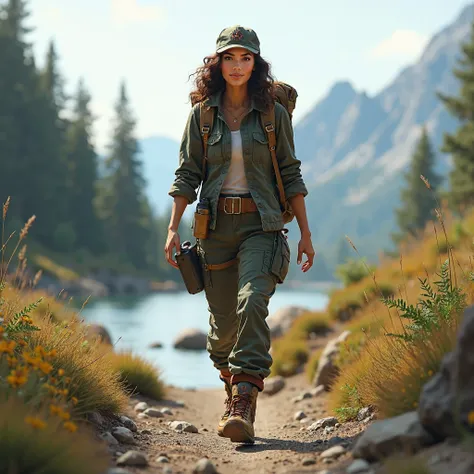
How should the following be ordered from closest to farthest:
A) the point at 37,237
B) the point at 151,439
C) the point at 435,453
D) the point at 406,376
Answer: the point at 435,453 < the point at 406,376 < the point at 151,439 < the point at 37,237

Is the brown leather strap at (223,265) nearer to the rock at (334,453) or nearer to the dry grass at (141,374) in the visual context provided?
the rock at (334,453)

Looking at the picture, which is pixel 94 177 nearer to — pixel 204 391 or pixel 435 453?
pixel 204 391

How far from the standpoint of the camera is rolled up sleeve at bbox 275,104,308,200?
205 inches

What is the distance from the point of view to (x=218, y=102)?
→ 17.3ft

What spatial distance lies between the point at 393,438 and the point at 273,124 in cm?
250

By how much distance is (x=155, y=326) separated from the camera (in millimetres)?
24953

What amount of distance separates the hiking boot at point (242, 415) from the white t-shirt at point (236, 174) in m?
1.27

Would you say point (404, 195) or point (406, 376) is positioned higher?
point (404, 195)

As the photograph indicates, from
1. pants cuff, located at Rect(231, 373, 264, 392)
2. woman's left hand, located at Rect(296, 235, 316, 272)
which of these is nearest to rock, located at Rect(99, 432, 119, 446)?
pants cuff, located at Rect(231, 373, 264, 392)

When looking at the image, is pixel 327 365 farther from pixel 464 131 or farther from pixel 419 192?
pixel 419 192

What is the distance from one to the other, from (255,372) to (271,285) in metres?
0.60

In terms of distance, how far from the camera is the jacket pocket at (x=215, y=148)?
5.13 meters

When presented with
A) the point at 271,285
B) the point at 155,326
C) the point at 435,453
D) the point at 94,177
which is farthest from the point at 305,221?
the point at 94,177

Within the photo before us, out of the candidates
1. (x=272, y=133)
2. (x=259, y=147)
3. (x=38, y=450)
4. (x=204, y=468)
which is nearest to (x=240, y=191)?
(x=259, y=147)
